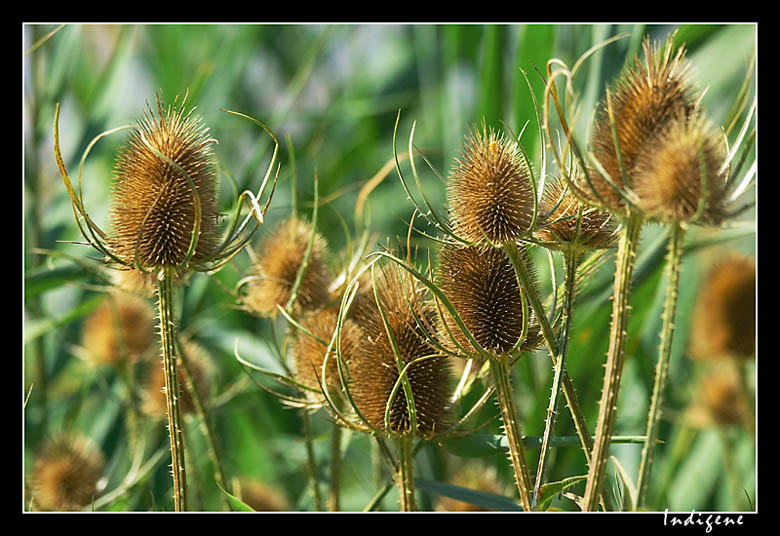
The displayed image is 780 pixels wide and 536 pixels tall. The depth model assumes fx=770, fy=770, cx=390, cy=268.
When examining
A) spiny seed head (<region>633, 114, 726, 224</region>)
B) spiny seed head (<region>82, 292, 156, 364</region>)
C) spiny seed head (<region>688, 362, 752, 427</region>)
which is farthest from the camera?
spiny seed head (<region>688, 362, 752, 427</region>)

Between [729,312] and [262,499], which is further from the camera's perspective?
[729,312]

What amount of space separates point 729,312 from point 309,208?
948mm

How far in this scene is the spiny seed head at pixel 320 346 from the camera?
0.94 meters

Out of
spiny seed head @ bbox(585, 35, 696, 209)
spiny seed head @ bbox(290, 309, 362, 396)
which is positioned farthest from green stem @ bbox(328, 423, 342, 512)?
spiny seed head @ bbox(585, 35, 696, 209)

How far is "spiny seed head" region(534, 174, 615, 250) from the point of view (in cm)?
77

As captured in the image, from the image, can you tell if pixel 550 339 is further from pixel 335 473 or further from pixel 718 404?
pixel 718 404

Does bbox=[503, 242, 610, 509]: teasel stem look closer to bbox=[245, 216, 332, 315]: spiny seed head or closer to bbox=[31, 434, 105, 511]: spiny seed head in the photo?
bbox=[245, 216, 332, 315]: spiny seed head

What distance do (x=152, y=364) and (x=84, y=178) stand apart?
2.26ft

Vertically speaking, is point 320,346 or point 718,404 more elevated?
point 320,346

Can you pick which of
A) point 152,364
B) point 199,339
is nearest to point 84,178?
point 199,339

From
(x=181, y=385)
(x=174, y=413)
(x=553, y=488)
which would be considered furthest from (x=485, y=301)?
(x=181, y=385)

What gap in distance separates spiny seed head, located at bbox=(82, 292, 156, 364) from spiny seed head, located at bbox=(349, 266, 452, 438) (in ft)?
2.47

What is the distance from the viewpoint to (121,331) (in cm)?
149

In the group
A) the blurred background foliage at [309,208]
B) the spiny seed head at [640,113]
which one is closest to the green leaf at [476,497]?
the blurred background foliage at [309,208]
